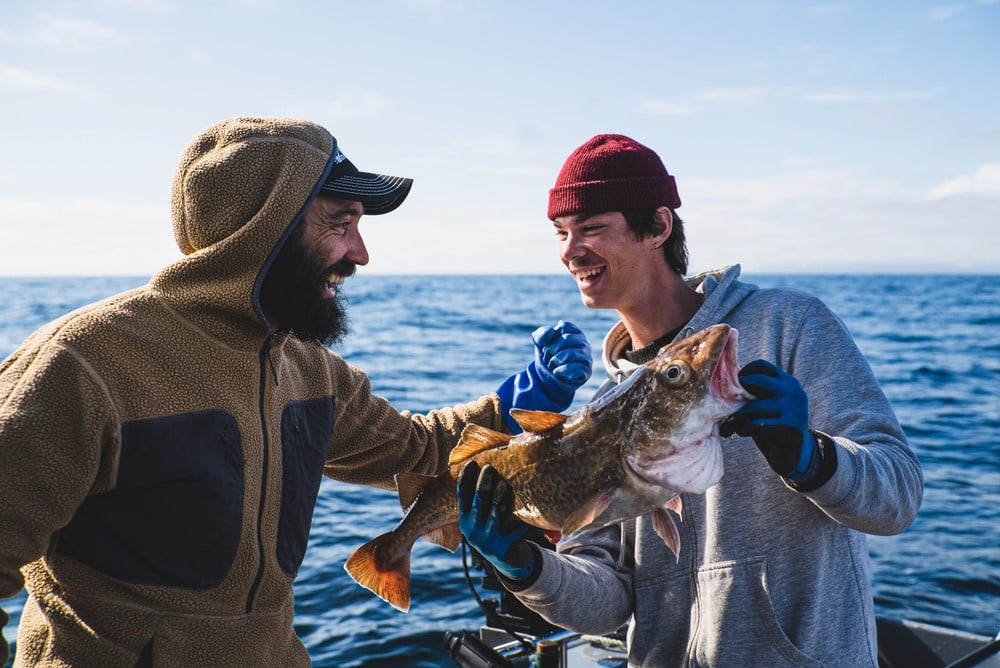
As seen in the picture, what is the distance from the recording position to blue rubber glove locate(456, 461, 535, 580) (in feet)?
10.2

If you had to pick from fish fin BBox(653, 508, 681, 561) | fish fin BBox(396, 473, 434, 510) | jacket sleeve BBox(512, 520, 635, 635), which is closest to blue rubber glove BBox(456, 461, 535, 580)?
jacket sleeve BBox(512, 520, 635, 635)

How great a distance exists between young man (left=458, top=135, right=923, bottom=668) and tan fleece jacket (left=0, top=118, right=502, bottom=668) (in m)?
0.82

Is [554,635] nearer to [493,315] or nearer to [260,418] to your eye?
[260,418]

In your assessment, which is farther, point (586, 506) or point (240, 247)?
point (240, 247)

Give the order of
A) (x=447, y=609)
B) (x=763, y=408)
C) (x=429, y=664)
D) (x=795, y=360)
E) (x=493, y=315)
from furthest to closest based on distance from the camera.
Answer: (x=493, y=315)
(x=447, y=609)
(x=429, y=664)
(x=795, y=360)
(x=763, y=408)

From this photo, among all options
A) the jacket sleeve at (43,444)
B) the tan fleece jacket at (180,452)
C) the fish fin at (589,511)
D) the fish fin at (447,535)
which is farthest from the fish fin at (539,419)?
the jacket sleeve at (43,444)

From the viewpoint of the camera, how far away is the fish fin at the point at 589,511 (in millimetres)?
2775

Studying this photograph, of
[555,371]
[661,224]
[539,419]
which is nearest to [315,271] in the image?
[539,419]

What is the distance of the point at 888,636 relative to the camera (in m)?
5.78

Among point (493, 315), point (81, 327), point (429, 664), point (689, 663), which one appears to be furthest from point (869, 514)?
point (493, 315)

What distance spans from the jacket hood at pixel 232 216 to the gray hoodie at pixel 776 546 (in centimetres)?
167

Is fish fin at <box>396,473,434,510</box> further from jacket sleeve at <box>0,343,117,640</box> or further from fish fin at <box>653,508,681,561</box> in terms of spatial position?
jacket sleeve at <box>0,343,117,640</box>

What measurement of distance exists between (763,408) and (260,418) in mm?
1885

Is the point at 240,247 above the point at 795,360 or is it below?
above
